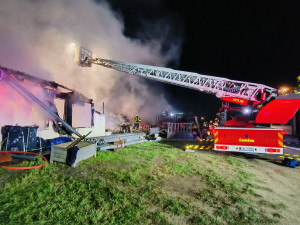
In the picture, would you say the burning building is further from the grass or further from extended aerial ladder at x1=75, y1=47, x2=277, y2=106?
extended aerial ladder at x1=75, y1=47, x2=277, y2=106

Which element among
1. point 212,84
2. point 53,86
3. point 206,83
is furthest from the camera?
point 206,83

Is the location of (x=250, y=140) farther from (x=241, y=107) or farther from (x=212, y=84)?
(x=212, y=84)

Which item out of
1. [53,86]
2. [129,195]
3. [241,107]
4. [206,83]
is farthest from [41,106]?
[241,107]

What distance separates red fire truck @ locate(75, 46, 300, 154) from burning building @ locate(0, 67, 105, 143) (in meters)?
4.04

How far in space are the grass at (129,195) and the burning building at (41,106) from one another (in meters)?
3.36

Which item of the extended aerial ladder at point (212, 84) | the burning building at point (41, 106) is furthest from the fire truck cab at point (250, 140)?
the burning building at point (41, 106)

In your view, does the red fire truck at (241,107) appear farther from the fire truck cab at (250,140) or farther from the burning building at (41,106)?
the burning building at (41,106)

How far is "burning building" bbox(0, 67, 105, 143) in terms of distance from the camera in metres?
6.36

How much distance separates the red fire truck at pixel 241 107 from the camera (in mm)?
5957

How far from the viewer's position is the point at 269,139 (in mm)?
5883

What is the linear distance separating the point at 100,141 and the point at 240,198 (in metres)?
6.11

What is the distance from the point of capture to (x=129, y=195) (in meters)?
3.25

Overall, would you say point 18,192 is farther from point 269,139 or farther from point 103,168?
point 269,139

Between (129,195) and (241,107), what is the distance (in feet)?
28.8
